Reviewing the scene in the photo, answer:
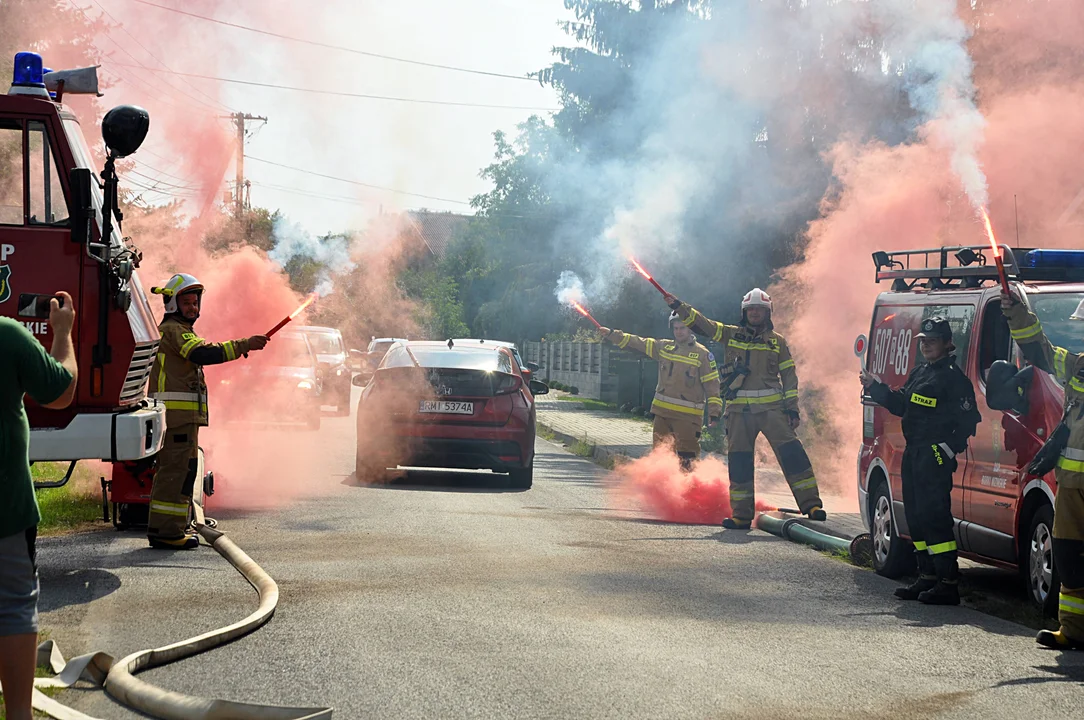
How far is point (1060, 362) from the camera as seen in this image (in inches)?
314

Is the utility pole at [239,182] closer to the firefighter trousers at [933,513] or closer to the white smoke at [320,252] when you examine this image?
the white smoke at [320,252]

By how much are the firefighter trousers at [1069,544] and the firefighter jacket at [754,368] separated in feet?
17.2

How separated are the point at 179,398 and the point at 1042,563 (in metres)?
5.67

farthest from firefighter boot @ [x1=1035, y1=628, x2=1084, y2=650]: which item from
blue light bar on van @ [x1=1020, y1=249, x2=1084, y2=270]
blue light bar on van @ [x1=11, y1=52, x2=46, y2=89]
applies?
blue light bar on van @ [x1=11, y1=52, x2=46, y2=89]

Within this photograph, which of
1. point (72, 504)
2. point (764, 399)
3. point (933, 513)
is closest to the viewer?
point (933, 513)

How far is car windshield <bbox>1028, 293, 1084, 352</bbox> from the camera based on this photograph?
8555 mm

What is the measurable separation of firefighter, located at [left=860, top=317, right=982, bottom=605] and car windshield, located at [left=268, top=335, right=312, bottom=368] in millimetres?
15076

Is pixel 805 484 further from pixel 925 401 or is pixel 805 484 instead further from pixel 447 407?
pixel 447 407

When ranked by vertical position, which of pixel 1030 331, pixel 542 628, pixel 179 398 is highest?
pixel 1030 331

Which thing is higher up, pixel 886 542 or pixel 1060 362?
pixel 1060 362

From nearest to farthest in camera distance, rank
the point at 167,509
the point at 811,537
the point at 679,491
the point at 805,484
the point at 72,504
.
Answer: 1. the point at 167,509
2. the point at 811,537
3. the point at 72,504
4. the point at 805,484
5. the point at 679,491

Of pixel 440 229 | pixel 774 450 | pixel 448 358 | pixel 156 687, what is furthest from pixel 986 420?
pixel 440 229

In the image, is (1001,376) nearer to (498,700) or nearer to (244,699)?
(498,700)

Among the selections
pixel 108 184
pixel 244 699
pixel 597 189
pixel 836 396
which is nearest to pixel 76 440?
pixel 108 184
